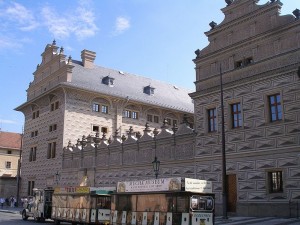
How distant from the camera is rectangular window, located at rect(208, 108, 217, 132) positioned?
2204 cm

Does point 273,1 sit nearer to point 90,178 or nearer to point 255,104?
point 255,104

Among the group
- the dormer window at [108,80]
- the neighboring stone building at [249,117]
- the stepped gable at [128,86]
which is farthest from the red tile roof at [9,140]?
the neighboring stone building at [249,117]

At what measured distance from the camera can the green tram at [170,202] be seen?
41.4 ft

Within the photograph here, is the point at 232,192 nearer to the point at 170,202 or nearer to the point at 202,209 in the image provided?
the point at 202,209

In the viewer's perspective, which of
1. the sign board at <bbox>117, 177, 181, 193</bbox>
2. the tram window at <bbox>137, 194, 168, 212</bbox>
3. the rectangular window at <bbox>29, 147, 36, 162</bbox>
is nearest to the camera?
the sign board at <bbox>117, 177, 181, 193</bbox>

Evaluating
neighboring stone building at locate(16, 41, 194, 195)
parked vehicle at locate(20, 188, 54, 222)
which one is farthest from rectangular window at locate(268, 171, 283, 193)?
neighboring stone building at locate(16, 41, 194, 195)

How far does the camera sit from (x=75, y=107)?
3462 cm

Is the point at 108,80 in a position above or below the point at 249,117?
above

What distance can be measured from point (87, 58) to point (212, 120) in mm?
20425

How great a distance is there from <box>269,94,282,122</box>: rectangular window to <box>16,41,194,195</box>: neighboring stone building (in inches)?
737

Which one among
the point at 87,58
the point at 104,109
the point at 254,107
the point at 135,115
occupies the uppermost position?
the point at 87,58

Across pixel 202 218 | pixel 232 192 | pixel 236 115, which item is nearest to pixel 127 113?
pixel 236 115

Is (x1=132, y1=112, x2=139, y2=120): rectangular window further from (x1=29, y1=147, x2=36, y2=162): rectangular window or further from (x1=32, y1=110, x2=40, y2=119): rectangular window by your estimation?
(x1=29, y1=147, x2=36, y2=162): rectangular window

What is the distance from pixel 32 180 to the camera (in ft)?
128
